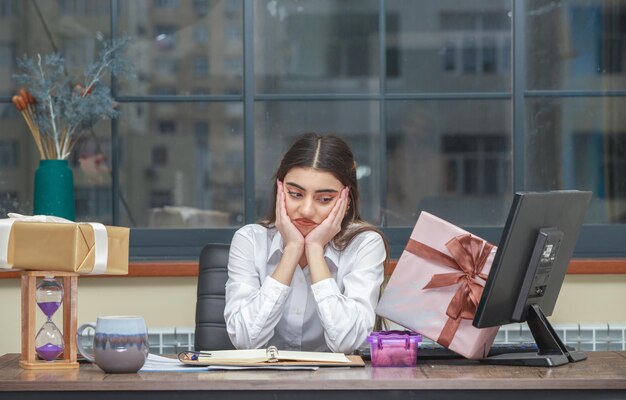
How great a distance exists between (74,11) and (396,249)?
51.4 inches

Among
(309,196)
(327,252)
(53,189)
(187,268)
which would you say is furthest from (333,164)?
(53,189)

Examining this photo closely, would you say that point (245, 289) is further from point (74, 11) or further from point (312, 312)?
point (74, 11)

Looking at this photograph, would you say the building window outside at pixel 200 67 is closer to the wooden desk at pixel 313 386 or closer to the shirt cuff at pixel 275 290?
the shirt cuff at pixel 275 290

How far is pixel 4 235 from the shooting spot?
7.05 ft

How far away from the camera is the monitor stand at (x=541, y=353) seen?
2197 millimetres

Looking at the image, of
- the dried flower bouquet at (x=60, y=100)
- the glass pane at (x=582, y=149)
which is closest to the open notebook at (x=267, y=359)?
the dried flower bouquet at (x=60, y=100)

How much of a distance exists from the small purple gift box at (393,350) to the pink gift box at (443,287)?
0.28 feet

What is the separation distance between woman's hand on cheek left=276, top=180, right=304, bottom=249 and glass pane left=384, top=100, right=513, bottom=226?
1067mm

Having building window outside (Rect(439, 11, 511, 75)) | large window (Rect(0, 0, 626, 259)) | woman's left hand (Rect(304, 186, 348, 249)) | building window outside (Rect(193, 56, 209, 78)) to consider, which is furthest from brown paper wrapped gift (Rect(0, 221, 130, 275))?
building window outside (Rect(439, 11, 511, 75))

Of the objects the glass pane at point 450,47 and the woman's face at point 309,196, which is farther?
the glass pane at point 450,47

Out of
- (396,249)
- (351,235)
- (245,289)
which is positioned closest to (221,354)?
(245,289)

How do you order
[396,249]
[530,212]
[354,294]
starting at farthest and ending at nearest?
[396,249], [354,294], [530,212]

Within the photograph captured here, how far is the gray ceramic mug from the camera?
2.05 metres

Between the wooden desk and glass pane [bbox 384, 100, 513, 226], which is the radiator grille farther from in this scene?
the wooden desk
